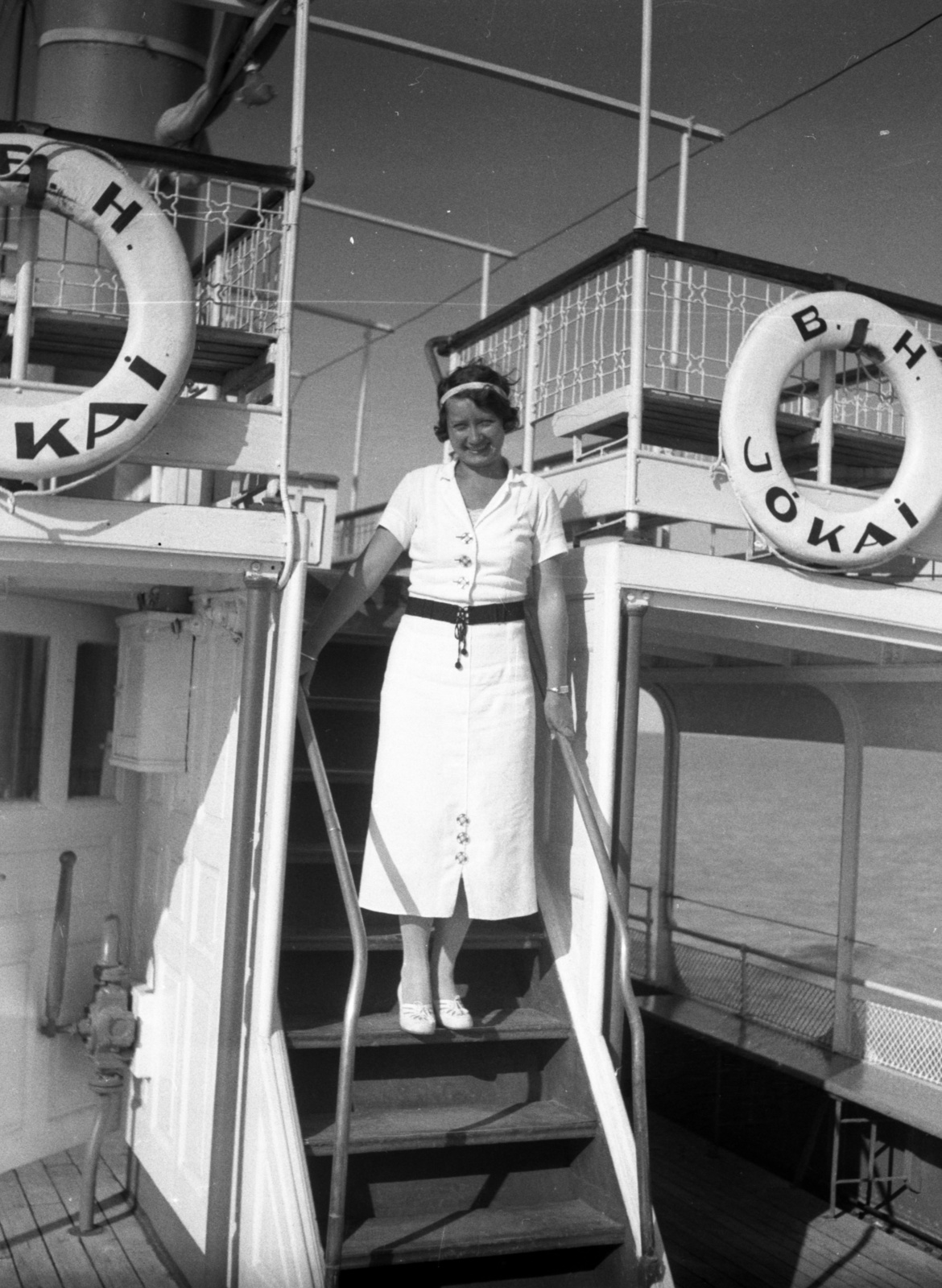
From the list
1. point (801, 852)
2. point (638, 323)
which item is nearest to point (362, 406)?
point (638, 323)

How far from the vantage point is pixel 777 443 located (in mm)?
4387

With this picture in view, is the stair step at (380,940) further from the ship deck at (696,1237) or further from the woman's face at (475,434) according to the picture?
the woman's face at (475,434)

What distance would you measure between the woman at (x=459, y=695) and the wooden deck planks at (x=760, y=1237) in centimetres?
224

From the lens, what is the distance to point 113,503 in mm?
3771

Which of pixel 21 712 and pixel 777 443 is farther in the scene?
pixel 21 712

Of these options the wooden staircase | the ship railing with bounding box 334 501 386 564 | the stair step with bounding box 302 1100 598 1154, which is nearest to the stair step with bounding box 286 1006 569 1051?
the wooden staircase

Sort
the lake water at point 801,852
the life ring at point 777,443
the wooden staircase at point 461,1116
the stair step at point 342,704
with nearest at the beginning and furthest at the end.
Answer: the wooden staircase at point 461,1116, the life ring at point 777,443, the stair step at point 342,704, the lake water at point 801,852

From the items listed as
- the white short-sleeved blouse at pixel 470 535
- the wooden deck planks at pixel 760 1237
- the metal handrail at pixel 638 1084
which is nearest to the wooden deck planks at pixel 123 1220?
the metal handrail at pixel 638 1084

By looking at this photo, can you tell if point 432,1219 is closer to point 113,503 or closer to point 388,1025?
point 388,1025

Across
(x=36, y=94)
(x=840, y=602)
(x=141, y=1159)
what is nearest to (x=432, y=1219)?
(x=141, y=1159)

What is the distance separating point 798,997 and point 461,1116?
12.8 ft

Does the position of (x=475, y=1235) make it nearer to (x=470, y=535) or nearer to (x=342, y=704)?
(x=470, y=535)

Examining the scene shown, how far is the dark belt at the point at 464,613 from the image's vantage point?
3791 mm

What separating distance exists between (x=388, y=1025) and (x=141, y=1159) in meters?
1.69
